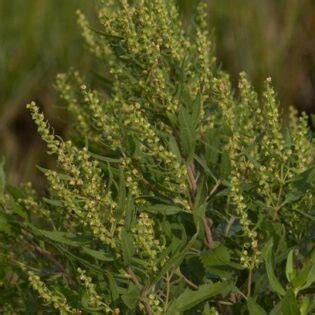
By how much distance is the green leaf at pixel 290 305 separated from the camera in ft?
5.80

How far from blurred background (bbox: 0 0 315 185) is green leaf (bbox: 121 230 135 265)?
3214 mm

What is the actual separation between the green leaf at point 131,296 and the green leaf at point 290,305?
0.27m

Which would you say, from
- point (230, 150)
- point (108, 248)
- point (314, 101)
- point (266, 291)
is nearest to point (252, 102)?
point (230, 150)

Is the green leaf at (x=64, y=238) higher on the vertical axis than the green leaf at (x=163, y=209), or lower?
lower

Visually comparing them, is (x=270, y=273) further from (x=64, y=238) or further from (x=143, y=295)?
(x=64, y=238)

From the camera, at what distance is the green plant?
1835 millimetres

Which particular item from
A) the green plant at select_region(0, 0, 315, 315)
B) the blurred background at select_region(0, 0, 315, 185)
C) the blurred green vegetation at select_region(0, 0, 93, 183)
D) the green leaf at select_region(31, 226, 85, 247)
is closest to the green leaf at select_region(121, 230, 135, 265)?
the green plant at select_region(0, 0, 315, 315)

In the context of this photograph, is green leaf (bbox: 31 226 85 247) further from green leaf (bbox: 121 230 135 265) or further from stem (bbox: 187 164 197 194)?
stem (bbox: 187 164 197 194)

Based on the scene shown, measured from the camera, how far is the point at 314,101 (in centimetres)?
508

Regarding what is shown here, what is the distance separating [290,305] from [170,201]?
1.25 ft

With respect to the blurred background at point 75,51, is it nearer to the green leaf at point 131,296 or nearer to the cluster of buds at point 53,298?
the cluster of buds at point 53,298

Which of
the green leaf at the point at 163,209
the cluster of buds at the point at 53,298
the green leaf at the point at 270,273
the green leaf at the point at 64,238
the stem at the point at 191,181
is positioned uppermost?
the stem at the point at 191,181

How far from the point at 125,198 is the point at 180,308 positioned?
0.23 m

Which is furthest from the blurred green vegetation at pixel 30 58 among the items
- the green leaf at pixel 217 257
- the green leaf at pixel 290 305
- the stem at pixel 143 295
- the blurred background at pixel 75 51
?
the green leaf at pixel 290 305
